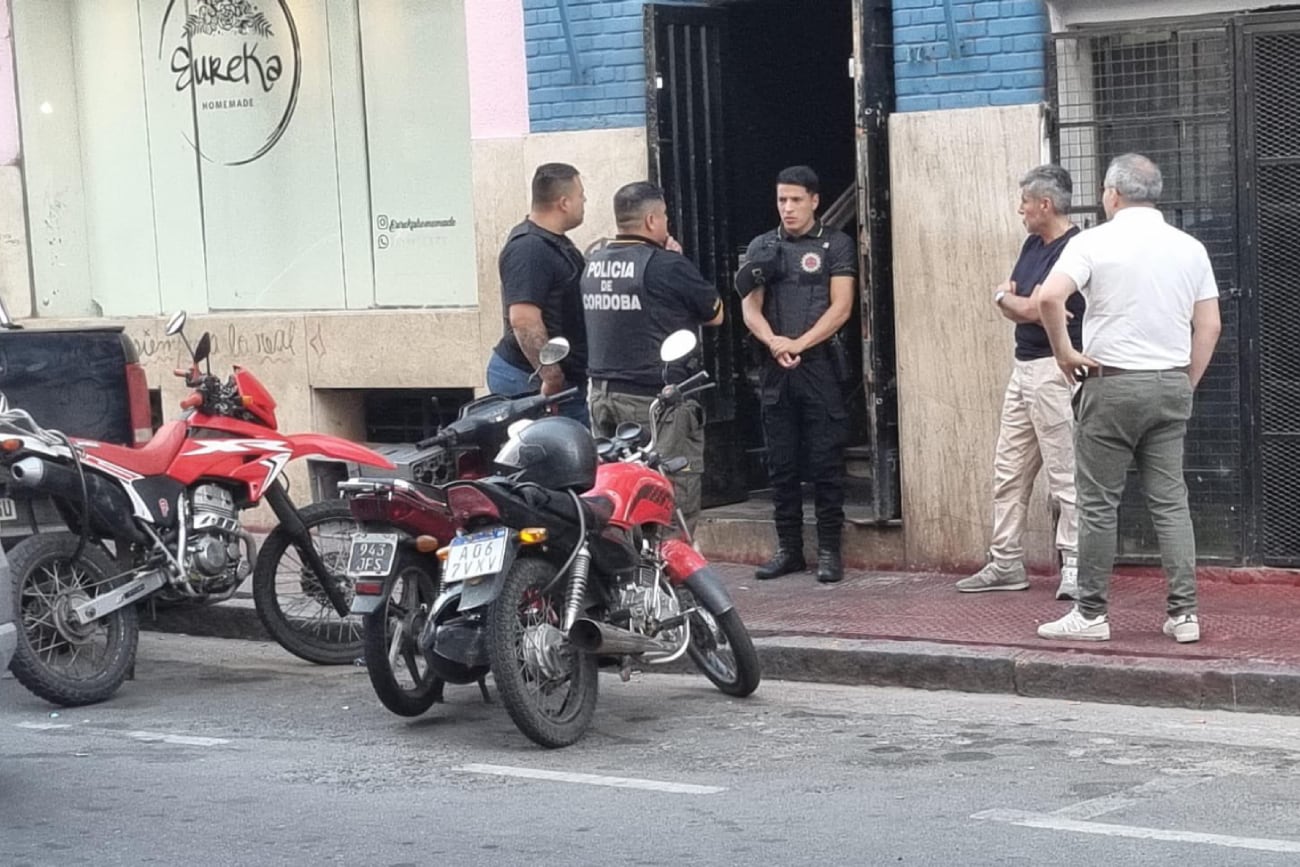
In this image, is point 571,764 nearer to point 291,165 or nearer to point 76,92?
point 291,165

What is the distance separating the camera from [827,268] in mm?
10109

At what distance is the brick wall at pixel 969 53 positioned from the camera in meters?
9.97

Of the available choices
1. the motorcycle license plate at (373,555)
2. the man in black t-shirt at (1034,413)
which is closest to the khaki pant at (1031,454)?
the man in black t-shirt at (1034,413)

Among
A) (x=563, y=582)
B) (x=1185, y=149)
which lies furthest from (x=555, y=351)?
(x=1185, y=149)

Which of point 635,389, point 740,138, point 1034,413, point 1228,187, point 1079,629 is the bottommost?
point 1079,629

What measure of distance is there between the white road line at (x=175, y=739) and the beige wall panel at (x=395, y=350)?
4.45m

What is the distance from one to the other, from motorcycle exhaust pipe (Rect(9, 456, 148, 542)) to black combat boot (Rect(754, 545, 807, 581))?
3.15m

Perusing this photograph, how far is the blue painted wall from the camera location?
9.98m

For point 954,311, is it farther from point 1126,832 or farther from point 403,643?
point 1126,832

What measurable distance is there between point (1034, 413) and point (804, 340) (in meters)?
1.19

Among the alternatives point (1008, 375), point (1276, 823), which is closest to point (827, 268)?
point (1008, 375)

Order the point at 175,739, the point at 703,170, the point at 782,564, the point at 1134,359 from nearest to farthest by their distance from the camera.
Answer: the point at 175,739 → the point at 1134,359 → the point at 782,564 → the point at 703,170

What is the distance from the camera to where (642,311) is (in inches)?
376

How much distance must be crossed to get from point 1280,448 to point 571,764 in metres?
4.12
